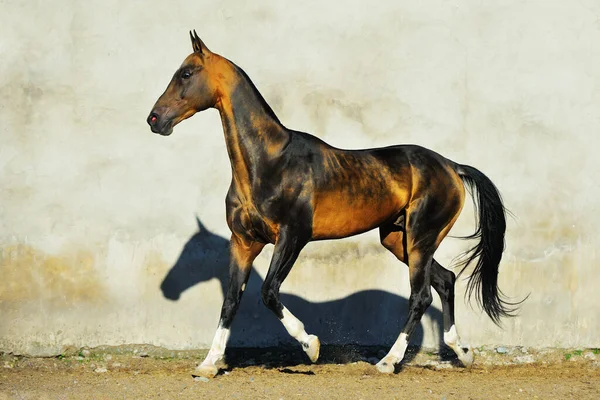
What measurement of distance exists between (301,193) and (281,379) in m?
1.33

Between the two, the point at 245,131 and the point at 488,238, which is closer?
the point at 245,131

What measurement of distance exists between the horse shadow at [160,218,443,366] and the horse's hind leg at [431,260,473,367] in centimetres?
69

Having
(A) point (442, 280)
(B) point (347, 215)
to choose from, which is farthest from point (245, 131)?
(A) point (442, 280)

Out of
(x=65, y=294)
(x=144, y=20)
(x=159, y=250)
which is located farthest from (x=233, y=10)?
(x=65, y=294)

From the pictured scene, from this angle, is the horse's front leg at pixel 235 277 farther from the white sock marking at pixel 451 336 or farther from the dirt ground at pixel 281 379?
the white sock marking at pixel 451 336

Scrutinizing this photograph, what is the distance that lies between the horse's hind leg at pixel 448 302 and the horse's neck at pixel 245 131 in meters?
1.84

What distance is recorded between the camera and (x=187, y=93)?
6750 millimetres

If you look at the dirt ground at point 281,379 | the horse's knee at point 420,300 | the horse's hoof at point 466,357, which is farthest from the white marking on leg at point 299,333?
the horse's hoof at point 466,357

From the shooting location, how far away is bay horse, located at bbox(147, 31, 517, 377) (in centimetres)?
678

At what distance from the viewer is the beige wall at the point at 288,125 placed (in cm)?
822

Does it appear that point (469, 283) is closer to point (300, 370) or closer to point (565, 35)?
point (300, 370)

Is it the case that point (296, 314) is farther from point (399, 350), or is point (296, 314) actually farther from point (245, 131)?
point (245, 131)

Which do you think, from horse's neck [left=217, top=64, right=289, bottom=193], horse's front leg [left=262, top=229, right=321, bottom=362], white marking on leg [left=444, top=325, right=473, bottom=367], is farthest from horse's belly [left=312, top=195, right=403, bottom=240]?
white marking on leg [left=444, top=325, right=473, bottom=367]

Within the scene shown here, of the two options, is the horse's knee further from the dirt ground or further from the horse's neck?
the horse's neck
